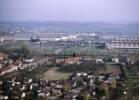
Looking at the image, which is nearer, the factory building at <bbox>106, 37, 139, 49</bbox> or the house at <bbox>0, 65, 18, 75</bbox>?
the house at <bbox>0, 65, 18, 75</bbox>

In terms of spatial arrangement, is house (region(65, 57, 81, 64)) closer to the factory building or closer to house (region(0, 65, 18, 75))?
house (region(0, 65, 18, 75))

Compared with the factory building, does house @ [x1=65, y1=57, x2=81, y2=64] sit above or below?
below

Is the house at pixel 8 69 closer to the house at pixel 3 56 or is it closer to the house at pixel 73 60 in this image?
the house at pixel 3 56

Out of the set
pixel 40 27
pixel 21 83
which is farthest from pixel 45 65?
pixel 40 27

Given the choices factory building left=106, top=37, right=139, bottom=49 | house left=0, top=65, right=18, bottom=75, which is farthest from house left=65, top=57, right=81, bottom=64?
factory building left=106, top=37, right=139, bottom=49

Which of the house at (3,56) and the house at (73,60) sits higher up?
the house at (3,56)

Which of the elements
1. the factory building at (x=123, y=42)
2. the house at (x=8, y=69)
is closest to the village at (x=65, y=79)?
the house at (x=8, y=69)

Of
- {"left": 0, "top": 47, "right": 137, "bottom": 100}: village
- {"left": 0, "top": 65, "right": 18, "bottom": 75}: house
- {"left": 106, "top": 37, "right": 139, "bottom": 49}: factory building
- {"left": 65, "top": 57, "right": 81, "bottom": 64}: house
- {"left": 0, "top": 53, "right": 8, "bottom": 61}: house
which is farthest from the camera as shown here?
{"left": 106, "top": 37, "right": 139, "bottom": 49}: factory building

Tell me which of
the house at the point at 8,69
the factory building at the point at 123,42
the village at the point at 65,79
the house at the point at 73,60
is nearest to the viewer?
the village at the point at 65,79

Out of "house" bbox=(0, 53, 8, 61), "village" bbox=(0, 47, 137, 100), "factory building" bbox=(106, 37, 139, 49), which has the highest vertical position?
"factory building" bbox=(106, 37, 139, 49)

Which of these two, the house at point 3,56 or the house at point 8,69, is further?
the house at point 3,56

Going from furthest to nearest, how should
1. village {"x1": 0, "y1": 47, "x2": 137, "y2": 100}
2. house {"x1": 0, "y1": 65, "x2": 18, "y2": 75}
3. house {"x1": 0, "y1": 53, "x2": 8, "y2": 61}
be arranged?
house {"x1": 0, "y1": 53, "x2": 8, "y2": 61}
house {"x1": 0, "y1": 65, "x2": 18, "y2": 75}
village {"x1": 0, "y1": 47, "x2": 137, "y2": 100}

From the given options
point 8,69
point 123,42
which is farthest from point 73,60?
point 123,42

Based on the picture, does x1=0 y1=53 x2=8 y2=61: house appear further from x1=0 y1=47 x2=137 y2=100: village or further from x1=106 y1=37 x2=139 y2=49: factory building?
x1=106 y1=37 x2=139 y2=49: factory building
